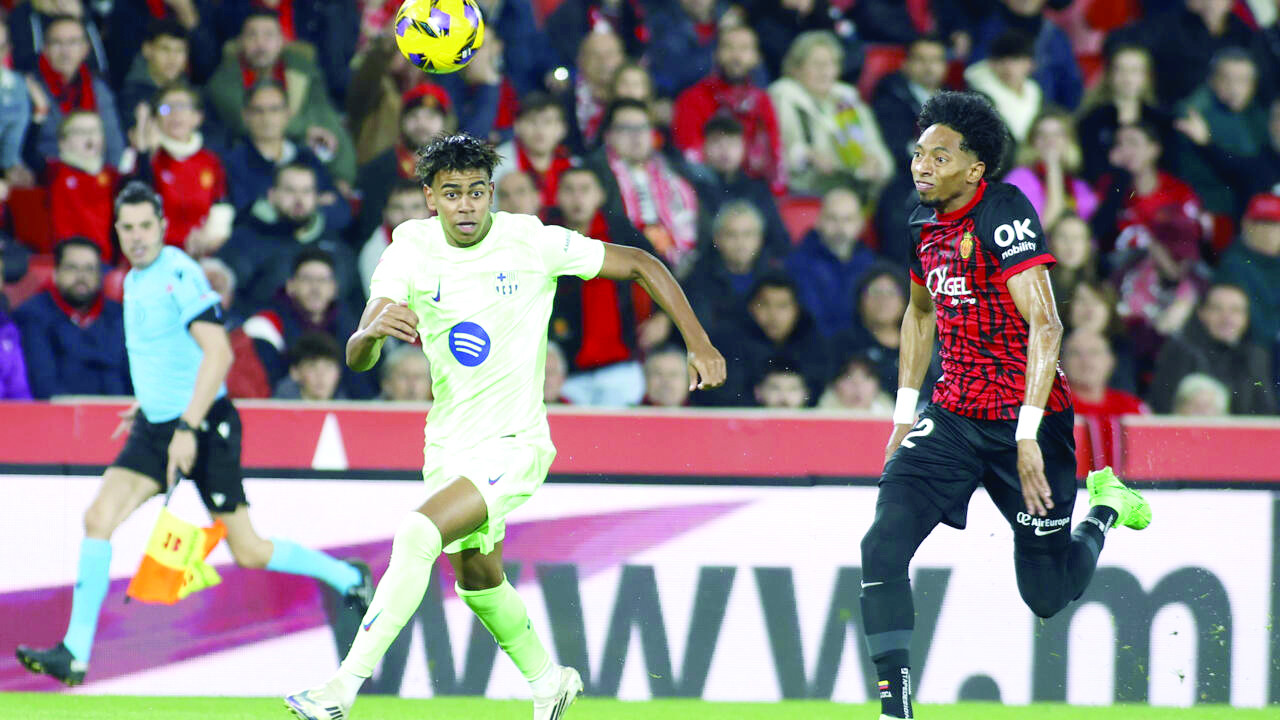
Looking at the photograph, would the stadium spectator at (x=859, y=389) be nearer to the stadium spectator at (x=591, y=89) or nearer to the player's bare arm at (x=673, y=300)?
the stadium spectator at (x=591, y=89)

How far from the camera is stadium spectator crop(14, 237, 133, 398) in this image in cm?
834

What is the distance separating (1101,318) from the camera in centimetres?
885

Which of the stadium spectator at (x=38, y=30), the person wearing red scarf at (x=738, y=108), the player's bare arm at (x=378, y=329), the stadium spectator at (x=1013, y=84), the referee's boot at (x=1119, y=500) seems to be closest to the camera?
the player's bare arm at (x=378, y=329)

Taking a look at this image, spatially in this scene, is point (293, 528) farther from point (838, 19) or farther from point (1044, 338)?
point (838, 19)

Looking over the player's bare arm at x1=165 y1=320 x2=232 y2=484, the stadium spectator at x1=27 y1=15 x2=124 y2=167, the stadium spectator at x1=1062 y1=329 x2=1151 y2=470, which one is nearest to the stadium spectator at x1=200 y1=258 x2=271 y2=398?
the player's bare arm at x1=165 y1=320 x2=232 y2=484

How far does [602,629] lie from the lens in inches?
283

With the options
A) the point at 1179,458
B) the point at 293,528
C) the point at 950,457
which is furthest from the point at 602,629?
the point at 1179,458

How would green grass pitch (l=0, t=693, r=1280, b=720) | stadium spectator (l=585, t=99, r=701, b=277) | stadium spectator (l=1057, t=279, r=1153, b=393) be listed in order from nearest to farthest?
1. green grass pitch (l=0, t=693, r=1280, b=720)
2. stadium spectator (l=1057, t=279, r=1153, b=393)
3. stadium spectator (l=585, t=99, r=701, b=277)

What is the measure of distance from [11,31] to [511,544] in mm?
4977

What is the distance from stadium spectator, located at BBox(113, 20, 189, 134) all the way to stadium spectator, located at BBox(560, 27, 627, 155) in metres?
2.34

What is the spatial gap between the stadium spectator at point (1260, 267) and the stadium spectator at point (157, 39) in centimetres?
632

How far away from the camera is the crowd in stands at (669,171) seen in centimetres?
861

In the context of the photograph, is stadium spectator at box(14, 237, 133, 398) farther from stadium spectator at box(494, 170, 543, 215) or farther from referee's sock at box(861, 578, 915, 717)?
referee's sock at box(861, 578, 915, 717)

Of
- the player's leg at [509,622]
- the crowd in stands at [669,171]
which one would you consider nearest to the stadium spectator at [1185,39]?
the crowd in stands at [669,171]
